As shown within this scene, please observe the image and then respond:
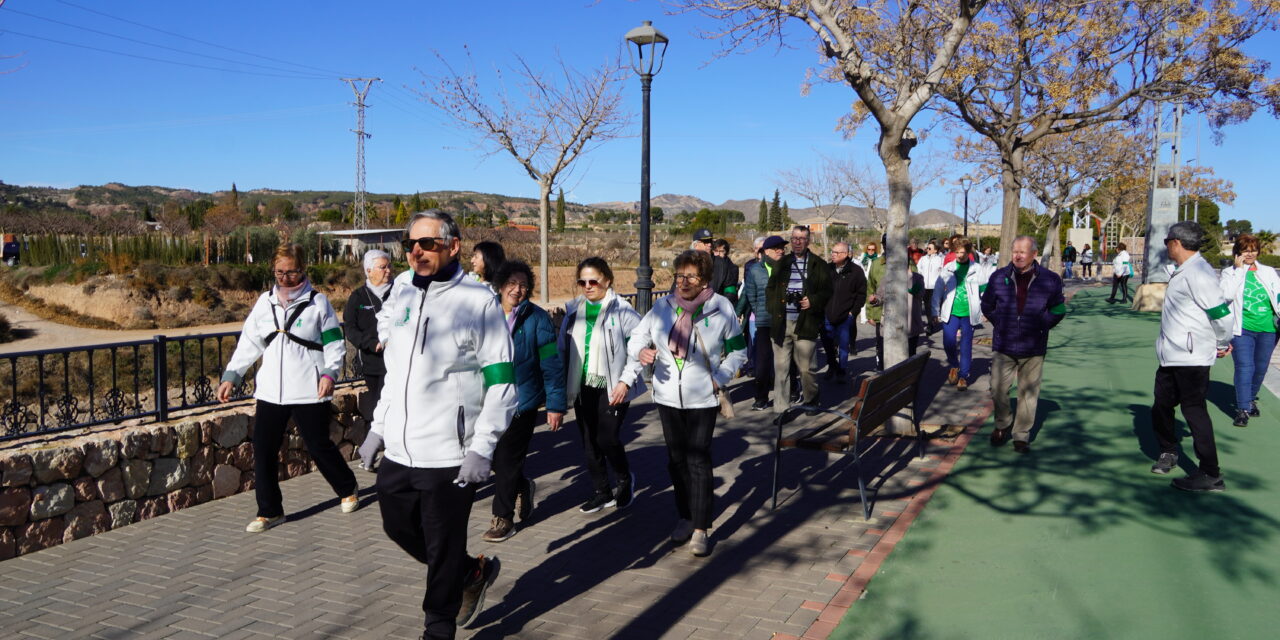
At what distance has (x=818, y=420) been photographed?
8.84m

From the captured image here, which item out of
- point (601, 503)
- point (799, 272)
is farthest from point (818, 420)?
point (601, 503)

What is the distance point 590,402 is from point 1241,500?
4.54 metres

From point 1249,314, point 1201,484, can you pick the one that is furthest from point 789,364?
point 1249,314

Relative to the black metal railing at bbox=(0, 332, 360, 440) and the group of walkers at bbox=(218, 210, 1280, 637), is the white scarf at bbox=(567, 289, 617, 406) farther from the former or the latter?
the black metal railing at bbox=(0, 332, 360, 440)

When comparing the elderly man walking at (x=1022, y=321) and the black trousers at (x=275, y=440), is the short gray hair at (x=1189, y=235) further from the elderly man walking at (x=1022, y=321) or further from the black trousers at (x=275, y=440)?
the black trousers at (x=275, y=440)

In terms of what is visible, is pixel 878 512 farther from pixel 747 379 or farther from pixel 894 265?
pixel 747 379

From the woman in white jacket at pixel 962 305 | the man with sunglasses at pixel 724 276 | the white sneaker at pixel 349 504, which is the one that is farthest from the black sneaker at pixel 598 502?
A: the woman in white jacket at pixel 962 305

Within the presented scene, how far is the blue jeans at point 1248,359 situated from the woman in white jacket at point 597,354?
6088mm

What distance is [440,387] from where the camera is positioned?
3.60 meters

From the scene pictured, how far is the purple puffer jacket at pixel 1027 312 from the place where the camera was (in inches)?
280

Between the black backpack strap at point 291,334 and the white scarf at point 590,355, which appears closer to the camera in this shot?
the black backpack strap at point 291,334

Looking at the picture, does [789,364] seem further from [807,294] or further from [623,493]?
[623,493]

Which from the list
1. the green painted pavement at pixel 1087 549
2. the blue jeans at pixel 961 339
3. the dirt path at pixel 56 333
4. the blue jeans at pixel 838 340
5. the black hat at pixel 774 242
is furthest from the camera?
the dirt path at pixel 56 333

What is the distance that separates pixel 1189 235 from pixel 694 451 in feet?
13.1
